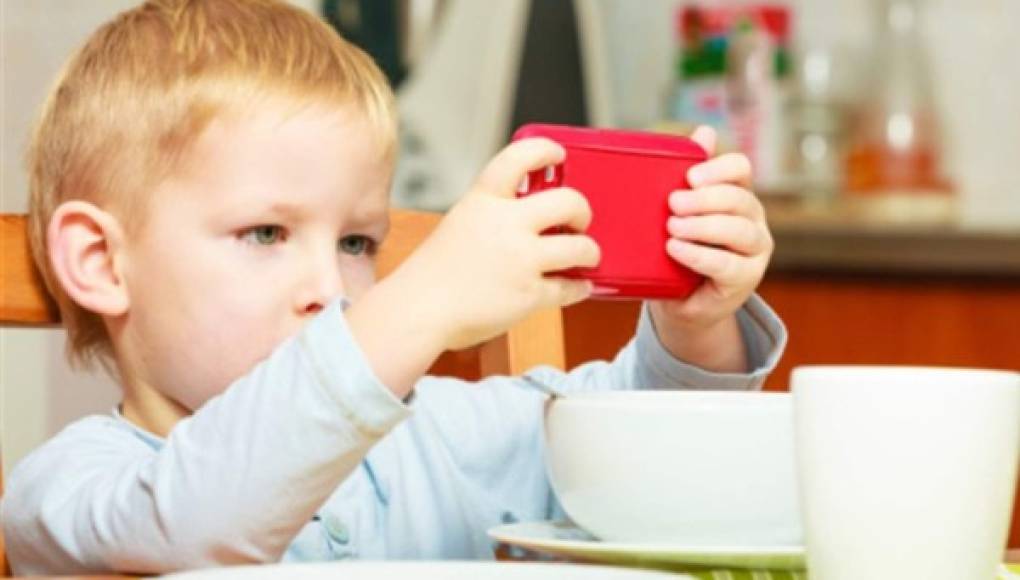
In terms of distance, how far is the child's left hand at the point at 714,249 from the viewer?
890 millimetres

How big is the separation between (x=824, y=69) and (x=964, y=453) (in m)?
2.37

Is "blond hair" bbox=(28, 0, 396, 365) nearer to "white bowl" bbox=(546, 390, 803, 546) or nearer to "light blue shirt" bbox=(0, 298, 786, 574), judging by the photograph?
"light blue shirt" bbox=(0, 298, 786, 574)

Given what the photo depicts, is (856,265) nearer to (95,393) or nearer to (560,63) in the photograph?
(560,63)

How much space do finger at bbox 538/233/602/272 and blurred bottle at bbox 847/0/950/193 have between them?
6.34ft

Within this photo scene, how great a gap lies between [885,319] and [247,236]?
1.63m

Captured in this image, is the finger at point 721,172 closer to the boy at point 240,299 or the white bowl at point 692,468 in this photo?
the boy at point 240,299

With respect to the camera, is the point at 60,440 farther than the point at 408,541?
No

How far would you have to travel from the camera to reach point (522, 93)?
2777 millimetres

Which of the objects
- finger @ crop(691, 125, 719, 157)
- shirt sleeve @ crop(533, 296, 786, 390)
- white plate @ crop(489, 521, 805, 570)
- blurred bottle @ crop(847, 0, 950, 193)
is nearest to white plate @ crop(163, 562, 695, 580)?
white plate @ crop(489, 521, 805, 570)

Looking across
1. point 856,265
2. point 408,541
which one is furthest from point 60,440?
point 856,265

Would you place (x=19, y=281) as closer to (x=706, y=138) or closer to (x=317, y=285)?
(x=317, y=285)

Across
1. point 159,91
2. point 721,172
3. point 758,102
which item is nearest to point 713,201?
point 721,172

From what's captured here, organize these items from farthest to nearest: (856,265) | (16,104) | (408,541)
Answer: (856,265) → (16,104) → (408,541)

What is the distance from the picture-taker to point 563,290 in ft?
2.74
